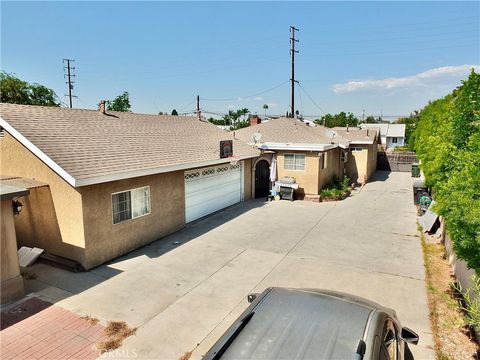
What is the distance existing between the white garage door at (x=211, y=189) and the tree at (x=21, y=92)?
33001mm

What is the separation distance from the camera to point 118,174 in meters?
9.74

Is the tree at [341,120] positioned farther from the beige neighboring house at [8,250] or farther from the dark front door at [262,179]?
the beige neighboring house at [8,250]

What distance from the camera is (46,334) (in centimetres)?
646

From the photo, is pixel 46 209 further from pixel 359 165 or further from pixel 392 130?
pixel 392 130

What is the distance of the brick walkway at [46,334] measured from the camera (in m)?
5.93

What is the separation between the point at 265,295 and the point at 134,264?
672 cm

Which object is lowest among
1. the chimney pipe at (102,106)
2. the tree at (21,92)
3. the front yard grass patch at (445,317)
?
the front yard grass patch at (445,317)

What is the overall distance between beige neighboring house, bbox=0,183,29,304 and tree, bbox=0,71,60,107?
37038 millimetres

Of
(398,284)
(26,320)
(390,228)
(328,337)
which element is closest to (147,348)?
(26,320)

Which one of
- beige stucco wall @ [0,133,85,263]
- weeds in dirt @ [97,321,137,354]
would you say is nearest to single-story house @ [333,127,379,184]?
beige stucco wall @ [0,133,85,263]

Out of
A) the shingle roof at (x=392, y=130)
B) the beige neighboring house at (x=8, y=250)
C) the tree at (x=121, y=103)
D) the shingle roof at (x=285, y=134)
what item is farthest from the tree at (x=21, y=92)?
the shingle roof at (x=392, y=130)

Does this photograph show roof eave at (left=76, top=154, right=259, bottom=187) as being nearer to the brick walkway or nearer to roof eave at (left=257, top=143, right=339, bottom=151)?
the brick walkway

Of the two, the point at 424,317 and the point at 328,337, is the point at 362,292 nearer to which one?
the point at 424,317

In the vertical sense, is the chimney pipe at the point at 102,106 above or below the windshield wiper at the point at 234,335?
above
